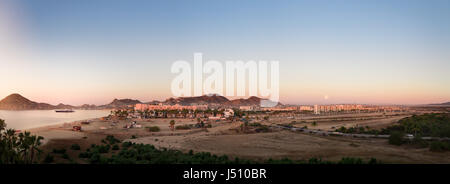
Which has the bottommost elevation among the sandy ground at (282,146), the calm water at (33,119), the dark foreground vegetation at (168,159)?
the calm water at (33,119)

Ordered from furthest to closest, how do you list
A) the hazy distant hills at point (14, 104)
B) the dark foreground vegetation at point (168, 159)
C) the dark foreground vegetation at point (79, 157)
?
1. the hazy distant hills at point (14, 104)
2. the dark foreground vegetation at point (168, 159)
3. the dark foreground vegetation at point (79, 157)

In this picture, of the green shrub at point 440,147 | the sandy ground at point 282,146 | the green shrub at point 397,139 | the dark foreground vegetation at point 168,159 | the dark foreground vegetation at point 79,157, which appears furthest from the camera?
the green shrub at point 397,139

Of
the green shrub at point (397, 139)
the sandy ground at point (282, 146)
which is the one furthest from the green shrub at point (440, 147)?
the green shrub at point (397, 139)

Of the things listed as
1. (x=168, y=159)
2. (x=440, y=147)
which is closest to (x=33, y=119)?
(x=168, y=159)

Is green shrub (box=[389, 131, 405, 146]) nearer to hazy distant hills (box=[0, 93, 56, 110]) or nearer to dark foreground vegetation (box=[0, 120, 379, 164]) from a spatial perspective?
dark foreground vegetation (box=[0, 120, 379, 164])

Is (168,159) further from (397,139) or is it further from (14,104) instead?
(14,104)

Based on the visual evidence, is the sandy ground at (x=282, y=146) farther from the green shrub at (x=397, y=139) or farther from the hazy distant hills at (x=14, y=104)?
the hazy distant hills at (x=14, y=104)

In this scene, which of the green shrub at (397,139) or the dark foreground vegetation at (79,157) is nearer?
the dark foreground vegetation at (79,157)

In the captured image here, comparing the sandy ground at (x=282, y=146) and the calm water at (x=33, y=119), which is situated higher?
the sandy ground at (x=282, y=146)

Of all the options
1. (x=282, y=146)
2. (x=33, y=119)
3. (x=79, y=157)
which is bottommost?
(x=33, y=119)
